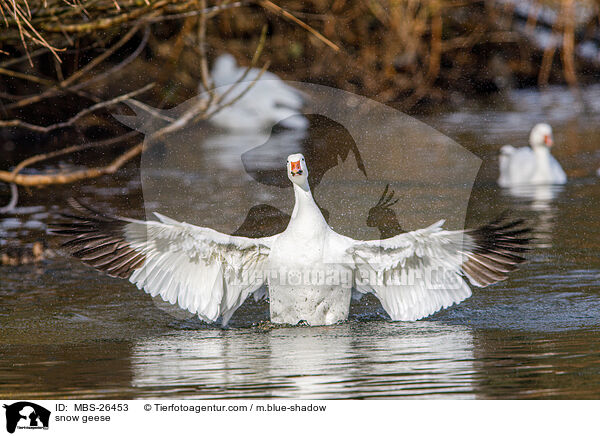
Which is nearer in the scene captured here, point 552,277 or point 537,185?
point 552,277

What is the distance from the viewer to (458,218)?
29.7ft

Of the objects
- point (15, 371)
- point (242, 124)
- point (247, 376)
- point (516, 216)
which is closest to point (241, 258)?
point (247, 376)

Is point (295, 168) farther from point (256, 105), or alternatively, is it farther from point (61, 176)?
point (256, 105)

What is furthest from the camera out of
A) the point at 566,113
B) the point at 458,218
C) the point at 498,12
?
the point at 498,12

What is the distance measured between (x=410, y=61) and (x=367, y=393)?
11.9 m

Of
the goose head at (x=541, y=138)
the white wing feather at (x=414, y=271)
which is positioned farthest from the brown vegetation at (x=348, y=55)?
the white wing feather at (x=414, y=271)

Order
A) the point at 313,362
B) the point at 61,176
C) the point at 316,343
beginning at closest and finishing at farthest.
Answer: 1. the point at 313,362
2. the point at 316,343
3. the point at 61,176

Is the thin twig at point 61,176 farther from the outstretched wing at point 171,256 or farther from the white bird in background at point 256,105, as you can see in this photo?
the white bird in background at point 256,105

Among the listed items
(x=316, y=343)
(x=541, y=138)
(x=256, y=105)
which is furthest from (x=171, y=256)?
(x=541, y=138)

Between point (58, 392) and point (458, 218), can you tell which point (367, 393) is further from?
point (458, 218)
